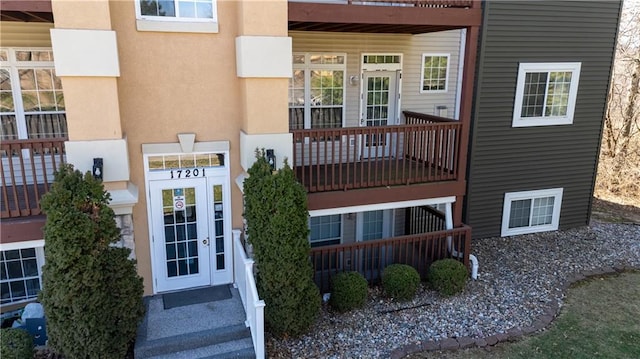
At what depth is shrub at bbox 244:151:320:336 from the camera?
6.60m

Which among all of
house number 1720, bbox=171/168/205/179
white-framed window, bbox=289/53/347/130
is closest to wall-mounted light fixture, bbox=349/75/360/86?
white-framed window, bbox=289/53/347/130

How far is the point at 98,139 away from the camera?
6.52m

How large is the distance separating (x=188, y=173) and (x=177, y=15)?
2.51 metres

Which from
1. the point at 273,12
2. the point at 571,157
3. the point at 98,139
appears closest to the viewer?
the point at 98,139

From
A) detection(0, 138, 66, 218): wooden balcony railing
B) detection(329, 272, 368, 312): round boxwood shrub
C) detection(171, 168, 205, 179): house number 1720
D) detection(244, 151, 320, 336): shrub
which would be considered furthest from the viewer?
detection(329, 272, 368, 312): round boxwood shrub

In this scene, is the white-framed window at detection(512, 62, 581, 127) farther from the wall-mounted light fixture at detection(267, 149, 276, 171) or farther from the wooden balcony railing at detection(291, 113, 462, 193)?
the wall-mounted light fixture at detection(267, 149, 276, 171)

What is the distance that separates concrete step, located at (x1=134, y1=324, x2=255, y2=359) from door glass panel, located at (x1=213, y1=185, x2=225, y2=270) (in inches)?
60.1

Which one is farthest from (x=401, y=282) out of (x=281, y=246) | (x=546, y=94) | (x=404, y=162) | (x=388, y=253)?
(x=546, y=94)

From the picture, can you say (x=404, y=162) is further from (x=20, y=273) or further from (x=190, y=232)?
(x=20, y=273)

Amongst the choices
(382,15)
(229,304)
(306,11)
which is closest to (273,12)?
(306,11)

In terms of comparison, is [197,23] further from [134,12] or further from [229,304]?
[229,304]

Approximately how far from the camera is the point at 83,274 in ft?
18.6

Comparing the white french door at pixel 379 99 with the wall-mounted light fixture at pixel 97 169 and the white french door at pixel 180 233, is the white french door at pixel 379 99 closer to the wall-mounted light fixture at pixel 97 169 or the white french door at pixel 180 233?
the white french door at pixel 180 233

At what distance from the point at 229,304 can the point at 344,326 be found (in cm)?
194
